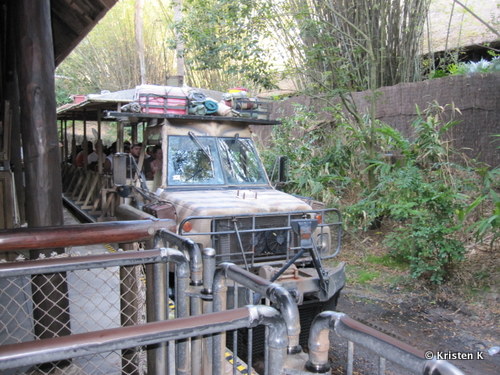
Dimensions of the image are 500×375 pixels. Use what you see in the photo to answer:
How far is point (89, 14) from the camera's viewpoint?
19.9ft

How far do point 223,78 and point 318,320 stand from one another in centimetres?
1597

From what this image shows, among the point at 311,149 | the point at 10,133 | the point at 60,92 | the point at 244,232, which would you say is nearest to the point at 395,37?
the point at 311,149

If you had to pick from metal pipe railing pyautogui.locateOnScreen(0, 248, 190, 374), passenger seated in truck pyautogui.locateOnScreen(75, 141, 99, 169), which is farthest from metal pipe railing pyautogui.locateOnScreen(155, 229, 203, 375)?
passenger seated in truck pyautogui.locateOnScreen(75, 141, 99, 169)

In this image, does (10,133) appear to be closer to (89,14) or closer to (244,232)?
(89,14)

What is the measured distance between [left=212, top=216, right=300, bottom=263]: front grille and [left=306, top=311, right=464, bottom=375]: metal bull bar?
2.90 meters

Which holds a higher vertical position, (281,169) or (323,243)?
(281,169)

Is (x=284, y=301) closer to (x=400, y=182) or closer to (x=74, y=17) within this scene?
(x=400, y=182)

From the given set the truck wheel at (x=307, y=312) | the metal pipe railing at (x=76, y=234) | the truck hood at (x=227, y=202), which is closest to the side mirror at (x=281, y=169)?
the truck hood at (x=227, y=202)

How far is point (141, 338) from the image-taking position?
1.25 m

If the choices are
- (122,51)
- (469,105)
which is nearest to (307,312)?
(469,105)

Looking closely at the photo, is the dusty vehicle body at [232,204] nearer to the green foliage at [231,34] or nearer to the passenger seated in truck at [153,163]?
the passenger seated in truck at [153,163]

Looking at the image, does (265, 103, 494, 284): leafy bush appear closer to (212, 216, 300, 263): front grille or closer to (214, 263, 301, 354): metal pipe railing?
(212, 216, 300, 263): front grille

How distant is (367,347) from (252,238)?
10.6ft

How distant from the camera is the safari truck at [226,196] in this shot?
14.7ft
